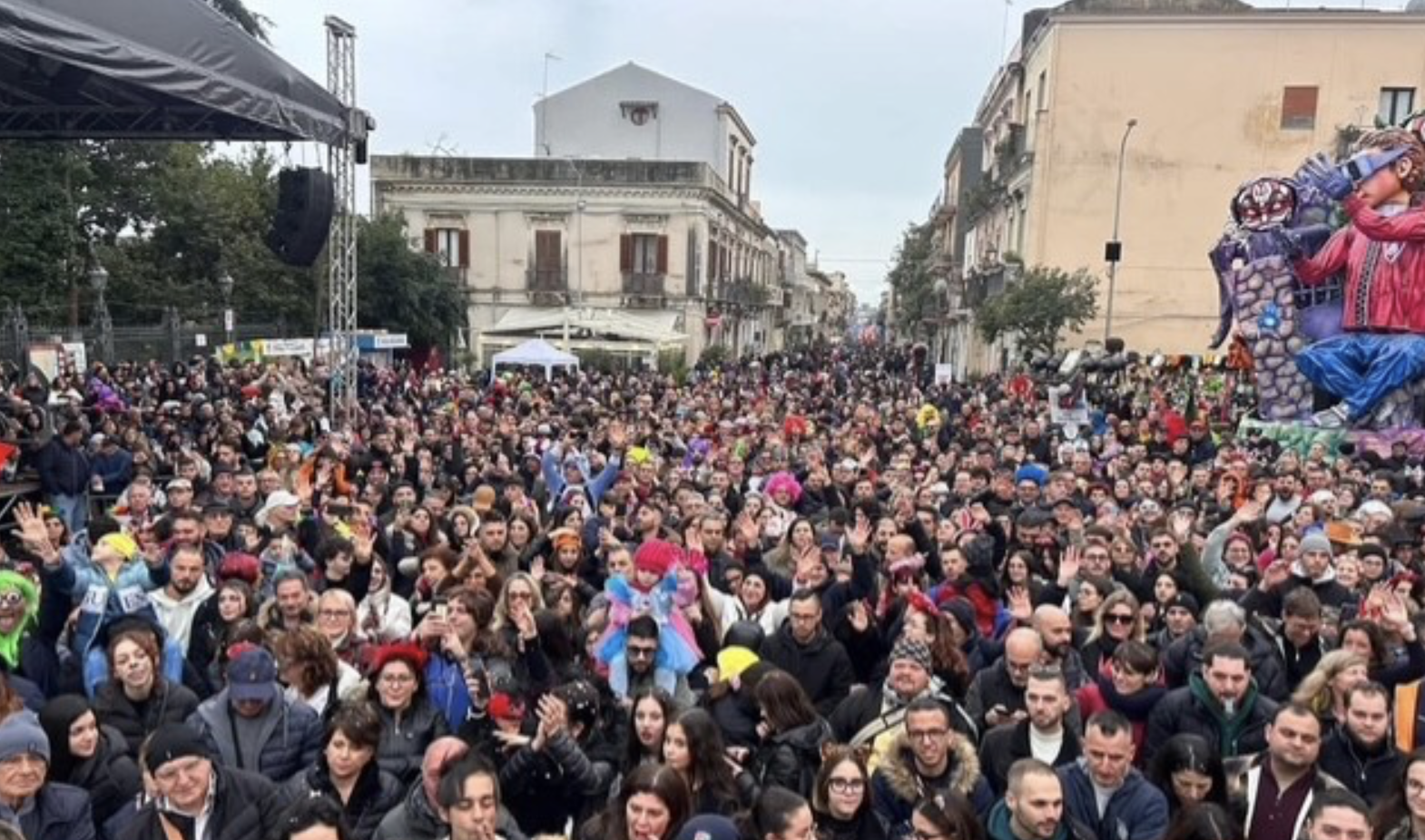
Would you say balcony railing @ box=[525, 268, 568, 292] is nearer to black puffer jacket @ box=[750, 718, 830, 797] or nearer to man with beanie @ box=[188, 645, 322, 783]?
man with beanie @ box=[188, 645, 322, 783]

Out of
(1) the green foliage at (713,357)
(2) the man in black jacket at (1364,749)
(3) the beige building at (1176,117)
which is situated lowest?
(1) the green foliage at (713,357)

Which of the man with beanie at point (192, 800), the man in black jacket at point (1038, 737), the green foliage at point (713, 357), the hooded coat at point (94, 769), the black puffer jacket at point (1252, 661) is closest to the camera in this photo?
the man with beanie at point (192, 800)

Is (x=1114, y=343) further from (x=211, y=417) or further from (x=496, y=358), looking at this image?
(x=211, y=417)

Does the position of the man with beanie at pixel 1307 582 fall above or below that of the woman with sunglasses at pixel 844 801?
above

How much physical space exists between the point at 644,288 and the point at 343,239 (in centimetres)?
2583

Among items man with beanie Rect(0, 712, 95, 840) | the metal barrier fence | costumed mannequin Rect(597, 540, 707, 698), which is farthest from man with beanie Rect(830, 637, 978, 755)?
the metal barrier fence

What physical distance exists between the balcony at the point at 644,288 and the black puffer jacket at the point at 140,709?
35388mm

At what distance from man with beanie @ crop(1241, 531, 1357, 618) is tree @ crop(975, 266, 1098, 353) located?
2164 cm

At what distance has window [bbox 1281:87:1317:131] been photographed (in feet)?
99.4

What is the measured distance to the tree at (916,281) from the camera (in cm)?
5372

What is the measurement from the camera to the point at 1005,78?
3872cm

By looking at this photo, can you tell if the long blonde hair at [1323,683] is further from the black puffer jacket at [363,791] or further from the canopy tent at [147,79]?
the canopy tent at [147,79]

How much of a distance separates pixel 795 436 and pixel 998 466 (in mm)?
3916

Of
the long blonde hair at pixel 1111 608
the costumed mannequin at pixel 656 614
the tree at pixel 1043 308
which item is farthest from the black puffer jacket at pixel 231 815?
the tree at pixel 1043 308
